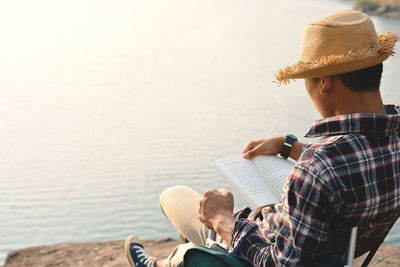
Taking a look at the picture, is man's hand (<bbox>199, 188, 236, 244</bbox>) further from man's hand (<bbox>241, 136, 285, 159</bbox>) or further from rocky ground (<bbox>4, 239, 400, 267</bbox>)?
rocky ground (<bbox>4, 239, 400, 267</bbox>)

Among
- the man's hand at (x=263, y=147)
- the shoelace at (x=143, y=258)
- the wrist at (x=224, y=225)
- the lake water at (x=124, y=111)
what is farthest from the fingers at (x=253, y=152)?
the lake water at (x=124, y=111)

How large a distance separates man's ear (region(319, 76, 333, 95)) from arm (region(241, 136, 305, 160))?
17.0 inches

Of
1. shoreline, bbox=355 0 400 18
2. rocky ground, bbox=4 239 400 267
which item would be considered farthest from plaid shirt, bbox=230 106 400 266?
shoreline, bbox=355 0 400 18

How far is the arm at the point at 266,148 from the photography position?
5.59 ft

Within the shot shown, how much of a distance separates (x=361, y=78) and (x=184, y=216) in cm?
94

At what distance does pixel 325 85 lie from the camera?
4.26 ft

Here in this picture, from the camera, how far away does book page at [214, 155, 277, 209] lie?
4.96ft

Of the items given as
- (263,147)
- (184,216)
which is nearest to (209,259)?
(263,147)

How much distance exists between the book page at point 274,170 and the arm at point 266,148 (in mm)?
30

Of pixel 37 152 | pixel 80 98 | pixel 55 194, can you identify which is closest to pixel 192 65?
pixel 80 98

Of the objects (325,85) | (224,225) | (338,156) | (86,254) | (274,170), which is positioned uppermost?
(325,85)

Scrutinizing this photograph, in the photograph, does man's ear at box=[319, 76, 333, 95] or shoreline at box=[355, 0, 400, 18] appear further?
shoreline at box=[355, 0, 400, 18]

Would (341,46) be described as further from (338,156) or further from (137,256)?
(137,256)

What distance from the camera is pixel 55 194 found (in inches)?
147
